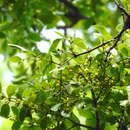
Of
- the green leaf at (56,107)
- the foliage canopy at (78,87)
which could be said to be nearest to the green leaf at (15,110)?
the foliage canopy at (78,87)

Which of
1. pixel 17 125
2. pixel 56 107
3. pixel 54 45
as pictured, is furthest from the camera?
pixel 17 125

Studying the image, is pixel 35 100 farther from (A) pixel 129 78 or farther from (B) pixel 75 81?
(A) pixel 129 78

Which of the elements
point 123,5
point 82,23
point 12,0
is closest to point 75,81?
point 123,5

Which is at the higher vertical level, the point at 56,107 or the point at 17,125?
the point at 56,107

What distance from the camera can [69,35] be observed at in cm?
216

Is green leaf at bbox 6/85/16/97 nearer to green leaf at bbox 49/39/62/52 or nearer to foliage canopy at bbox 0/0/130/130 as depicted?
foliage canopy at bbox 0/0/130/130

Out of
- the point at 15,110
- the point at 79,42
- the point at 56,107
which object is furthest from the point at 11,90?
the point at 79,42

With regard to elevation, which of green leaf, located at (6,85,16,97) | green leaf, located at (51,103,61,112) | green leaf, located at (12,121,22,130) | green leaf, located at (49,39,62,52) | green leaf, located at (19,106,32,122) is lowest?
green leaf, located at (12,121,22,130)

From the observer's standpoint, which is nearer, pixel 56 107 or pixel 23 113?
pixel 56 107

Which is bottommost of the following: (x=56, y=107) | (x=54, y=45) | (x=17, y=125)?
(x=17, y=125)

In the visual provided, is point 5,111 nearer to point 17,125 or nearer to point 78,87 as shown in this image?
point 17,125

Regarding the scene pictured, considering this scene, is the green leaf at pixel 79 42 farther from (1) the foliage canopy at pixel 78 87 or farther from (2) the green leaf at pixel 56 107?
(2) the green leaf at pixel 56 107

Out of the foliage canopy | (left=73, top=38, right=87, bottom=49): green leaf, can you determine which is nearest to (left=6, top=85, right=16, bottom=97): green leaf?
the foliage canopy

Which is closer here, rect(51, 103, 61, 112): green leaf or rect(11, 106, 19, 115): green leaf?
rect(51, 103, 61, 112): green leaf
